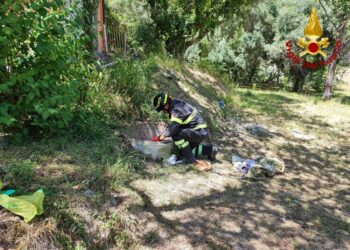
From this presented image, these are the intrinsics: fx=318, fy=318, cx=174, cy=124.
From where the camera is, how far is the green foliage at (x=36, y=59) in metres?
3.28

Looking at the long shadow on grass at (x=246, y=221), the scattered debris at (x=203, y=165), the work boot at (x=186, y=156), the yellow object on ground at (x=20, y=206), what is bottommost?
the long shadow on grass at (x=246, y=221)

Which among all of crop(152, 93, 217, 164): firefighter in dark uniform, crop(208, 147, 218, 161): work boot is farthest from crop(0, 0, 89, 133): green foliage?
crop(208, 147, 218, 161): work boot

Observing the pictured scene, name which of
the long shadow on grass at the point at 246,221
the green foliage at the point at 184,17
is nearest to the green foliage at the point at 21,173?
the long shadow on grass at the point at 246,221

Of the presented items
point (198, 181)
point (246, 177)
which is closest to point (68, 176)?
point (198, 181)

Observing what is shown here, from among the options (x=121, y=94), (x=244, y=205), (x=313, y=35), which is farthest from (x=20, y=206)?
(x=313, y=35)

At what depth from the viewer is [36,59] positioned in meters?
3.76

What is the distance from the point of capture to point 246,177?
4.95 m

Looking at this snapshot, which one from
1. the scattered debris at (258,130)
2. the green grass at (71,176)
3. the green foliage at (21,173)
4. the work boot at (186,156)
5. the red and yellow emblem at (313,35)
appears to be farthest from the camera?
the red and yellow emblem at (313,35)

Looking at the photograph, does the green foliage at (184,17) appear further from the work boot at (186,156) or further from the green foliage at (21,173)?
the green foliage at (21,173)

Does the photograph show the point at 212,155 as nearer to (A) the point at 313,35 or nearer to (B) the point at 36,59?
(B) the point at 36,59

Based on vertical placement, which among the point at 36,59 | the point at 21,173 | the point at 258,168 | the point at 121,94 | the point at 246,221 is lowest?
the point at 246,221

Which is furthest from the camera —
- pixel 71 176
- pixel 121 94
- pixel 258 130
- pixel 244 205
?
pixel 258 130

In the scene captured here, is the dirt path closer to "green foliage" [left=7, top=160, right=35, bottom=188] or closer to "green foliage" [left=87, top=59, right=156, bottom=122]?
"green foliage" [left=7, top=160, right=35, bottom=188]

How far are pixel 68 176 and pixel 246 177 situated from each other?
270 cm
